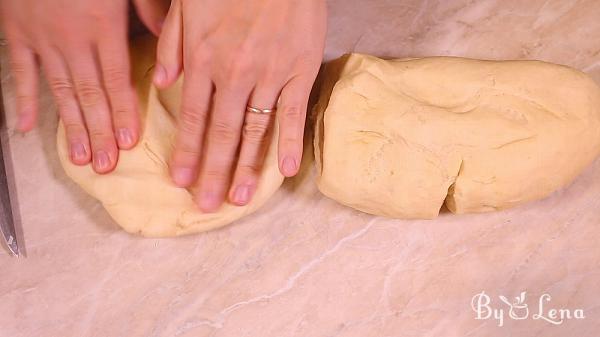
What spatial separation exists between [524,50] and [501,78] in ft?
1.12

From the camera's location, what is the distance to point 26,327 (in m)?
1.38

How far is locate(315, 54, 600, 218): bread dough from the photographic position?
1.29m

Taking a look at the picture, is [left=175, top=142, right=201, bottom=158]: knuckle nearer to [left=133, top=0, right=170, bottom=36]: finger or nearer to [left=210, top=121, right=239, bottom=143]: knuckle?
[left=210, top=121, right=239, bottom=143]: knuckle

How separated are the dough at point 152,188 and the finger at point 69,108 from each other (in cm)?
4

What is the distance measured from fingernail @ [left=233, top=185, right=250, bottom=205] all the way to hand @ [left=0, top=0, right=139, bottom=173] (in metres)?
0.25

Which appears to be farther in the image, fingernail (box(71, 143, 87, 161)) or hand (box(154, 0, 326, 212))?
fingernail (box(71, 143, 87, 161))

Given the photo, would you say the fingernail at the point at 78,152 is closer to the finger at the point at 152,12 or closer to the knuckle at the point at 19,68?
the knuckle at the point at 19,68

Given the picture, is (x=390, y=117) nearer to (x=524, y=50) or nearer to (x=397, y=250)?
(x=397, y=250)

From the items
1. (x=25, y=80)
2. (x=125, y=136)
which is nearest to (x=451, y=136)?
(x=125, y=136)

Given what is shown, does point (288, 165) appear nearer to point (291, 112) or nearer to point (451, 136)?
point (291, 112)

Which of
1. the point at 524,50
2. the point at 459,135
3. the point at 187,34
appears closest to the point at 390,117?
the point at 459,135
